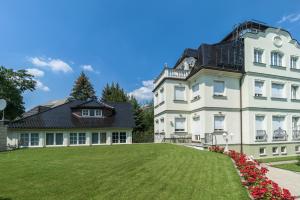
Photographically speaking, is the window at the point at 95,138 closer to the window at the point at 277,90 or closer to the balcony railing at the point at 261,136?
the balcony railing at the point at 261,136

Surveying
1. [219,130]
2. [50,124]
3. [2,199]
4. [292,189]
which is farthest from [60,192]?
[50,124]

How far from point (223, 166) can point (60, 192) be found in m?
6.68

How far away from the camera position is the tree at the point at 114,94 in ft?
149

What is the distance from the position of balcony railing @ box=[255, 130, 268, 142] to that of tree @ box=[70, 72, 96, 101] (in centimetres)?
4270

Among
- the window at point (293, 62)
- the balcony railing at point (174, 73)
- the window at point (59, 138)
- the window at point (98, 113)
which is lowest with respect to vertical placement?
the window at point (59, 138)

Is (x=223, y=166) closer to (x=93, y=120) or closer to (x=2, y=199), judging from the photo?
(x=2, y=199)

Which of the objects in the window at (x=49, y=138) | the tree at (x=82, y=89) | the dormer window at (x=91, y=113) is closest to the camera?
the window at (x=49, y=138)

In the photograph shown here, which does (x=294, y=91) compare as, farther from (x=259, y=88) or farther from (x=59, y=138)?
(x=59, y=138)

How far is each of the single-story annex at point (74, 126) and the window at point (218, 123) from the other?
12101 mm

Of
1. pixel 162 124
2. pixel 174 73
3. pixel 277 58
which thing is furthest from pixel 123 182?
pixel 277 58

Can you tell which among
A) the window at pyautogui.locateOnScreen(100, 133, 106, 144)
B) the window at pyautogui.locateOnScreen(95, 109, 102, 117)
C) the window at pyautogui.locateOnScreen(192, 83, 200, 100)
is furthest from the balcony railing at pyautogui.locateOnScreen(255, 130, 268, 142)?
the window at pyautogui.locateOnScreen(95, 109, 102, 117)

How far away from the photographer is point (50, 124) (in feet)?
82.5

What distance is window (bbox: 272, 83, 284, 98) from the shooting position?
69.8 ft

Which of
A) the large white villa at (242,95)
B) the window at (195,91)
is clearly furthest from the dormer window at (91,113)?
the window at (195,91)
